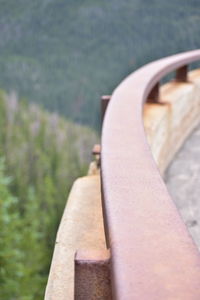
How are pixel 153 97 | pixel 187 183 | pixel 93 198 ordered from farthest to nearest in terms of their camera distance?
1. pixel 153 97
2. pixel 187 183
3. pixel 93 198

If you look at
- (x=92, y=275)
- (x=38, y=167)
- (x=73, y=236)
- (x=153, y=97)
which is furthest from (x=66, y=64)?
(x=92, y=275)

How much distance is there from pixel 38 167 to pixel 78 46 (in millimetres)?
135807

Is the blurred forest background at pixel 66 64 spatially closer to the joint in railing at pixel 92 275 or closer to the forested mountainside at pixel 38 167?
the forested mountainside at pixel 38 167

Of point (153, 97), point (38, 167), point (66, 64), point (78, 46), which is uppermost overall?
point (78, 46)

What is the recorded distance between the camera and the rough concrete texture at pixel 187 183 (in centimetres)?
235

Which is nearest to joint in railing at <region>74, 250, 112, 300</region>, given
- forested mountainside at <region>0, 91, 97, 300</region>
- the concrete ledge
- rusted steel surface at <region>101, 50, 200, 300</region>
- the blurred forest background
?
rusted steel surface at <region>101, 50, 200, 300</region>

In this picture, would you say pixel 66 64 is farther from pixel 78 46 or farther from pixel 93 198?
pixel 93 198

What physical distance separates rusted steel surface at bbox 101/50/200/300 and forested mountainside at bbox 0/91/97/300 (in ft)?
89.5

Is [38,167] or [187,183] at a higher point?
[187,183]

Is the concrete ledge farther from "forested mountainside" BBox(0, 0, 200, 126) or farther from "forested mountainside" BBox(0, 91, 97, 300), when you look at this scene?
"forested mountainside" BBox(0, 0, 200, 126)

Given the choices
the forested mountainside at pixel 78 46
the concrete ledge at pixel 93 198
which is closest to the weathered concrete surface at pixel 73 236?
the concrete ledge at pixel 93 198

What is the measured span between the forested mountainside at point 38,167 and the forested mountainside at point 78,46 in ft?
200

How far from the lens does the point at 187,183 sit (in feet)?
9.54

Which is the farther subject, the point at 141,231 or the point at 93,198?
the point at 93,198
